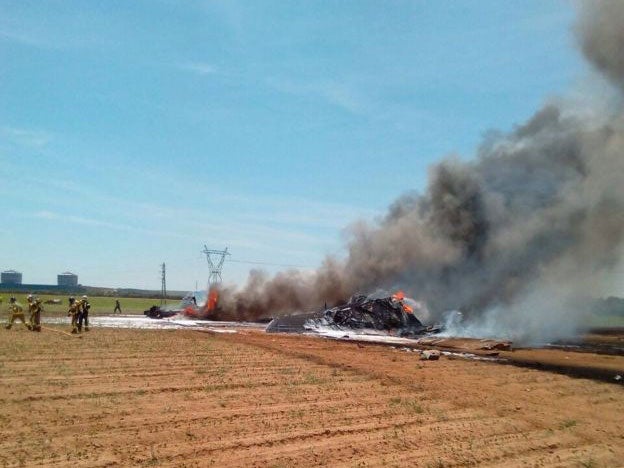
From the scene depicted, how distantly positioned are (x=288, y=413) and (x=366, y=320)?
27454 millimetres

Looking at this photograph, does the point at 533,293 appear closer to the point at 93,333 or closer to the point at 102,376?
the point at 93,333

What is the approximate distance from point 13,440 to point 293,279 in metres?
42.2

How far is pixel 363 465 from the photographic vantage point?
28.0 feet

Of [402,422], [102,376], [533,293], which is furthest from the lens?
[533,293]

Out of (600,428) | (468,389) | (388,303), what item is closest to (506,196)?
(388,303)

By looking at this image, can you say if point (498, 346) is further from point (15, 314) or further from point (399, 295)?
point (15, 314)

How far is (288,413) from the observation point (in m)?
11.6

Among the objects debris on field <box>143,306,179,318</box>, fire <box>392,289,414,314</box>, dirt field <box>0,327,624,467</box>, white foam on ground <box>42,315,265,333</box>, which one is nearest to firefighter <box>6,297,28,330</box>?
white foam on ground <box>42,315,265,333</box>

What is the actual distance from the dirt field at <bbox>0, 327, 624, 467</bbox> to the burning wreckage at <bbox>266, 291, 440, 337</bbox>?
699 inches

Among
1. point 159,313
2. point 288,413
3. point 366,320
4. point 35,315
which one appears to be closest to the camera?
point 288,413

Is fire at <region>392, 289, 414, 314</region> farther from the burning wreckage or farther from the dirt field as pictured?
the dirt field

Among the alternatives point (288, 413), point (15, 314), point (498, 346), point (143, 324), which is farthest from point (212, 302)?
point (288, 413)

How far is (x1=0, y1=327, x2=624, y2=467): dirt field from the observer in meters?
8.95

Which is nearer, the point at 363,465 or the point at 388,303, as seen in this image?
the point at 363,465
